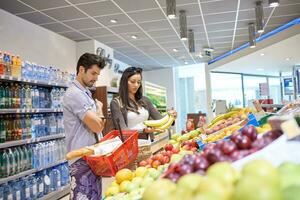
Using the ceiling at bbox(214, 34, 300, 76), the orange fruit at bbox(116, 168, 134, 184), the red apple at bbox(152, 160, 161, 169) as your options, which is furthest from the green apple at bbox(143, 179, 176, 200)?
the ceiling at bbox(214, 34, 300, 76)

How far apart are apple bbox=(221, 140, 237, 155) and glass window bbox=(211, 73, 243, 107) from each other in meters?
13.1

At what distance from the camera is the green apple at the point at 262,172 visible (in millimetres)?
769

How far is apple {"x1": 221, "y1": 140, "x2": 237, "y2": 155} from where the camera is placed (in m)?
1.12

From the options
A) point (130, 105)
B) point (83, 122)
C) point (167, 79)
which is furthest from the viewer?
point (167, 79)

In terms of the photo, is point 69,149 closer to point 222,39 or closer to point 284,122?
point 284,122

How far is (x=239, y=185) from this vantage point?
2.46 feet

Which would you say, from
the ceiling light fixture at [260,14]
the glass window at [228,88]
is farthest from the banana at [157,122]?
the glass window at [228,88]

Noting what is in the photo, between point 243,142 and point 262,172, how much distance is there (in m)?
0.38

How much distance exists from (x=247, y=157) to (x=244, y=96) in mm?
14441

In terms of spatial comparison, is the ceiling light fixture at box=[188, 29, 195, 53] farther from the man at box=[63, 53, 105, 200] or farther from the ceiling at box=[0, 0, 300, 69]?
the man at box=[63, 53, 105, 200]

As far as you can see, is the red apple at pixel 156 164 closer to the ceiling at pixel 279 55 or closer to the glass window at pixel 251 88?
the ceiling at pixel 279 55

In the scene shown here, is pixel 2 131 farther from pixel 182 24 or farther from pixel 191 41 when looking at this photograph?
pixel 191 41

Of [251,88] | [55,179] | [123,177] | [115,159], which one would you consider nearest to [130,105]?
[115,159]

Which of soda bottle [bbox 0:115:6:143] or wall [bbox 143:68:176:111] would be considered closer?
soda bottle [bbox 0:115:6:143]
